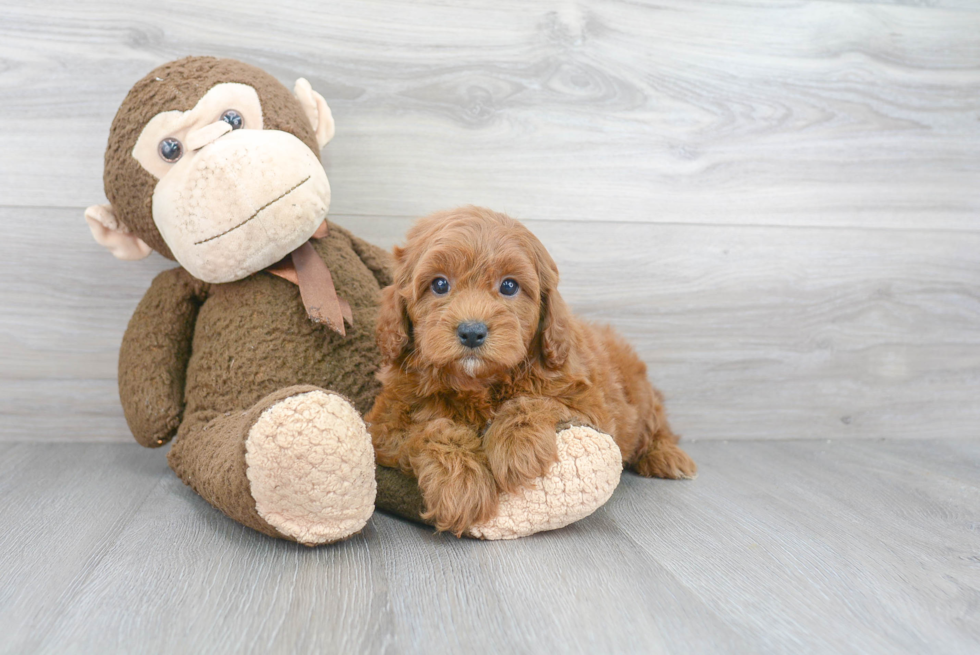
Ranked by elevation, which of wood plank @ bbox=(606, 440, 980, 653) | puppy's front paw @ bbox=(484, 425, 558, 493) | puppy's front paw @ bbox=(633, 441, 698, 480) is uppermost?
puppy's front paw @ bbox=(484, 425, 558, 493)

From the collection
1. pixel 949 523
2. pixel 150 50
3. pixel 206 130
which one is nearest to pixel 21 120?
pixel 150 50

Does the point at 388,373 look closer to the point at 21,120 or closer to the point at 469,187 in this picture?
the point at 469,187

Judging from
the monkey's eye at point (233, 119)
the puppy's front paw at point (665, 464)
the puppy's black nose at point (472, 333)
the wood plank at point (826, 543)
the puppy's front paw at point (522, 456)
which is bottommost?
the puppy's front paw at point (665, 464)

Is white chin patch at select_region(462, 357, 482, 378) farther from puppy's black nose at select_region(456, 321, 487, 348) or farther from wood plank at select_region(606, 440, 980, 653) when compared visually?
wood plank at select_region(606, 440, 980, 653)

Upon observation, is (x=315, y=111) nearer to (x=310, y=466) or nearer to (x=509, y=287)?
(x=509, y=287)

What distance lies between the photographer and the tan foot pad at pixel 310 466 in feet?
3.70

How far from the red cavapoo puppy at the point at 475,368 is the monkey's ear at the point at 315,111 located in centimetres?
51

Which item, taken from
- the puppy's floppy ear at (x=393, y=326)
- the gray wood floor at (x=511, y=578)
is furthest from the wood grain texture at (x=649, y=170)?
the puppy's floppy ear at (x=393, y=326)

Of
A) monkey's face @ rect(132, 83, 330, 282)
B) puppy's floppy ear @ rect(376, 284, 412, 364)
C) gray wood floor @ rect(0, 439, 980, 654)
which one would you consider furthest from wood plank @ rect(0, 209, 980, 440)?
puppy's floppy ear @ rect(376, 284, 412, 364)

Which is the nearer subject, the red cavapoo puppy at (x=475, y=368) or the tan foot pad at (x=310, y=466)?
the tan foot pad at (x=310, y=466)

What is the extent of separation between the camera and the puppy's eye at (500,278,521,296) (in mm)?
1309

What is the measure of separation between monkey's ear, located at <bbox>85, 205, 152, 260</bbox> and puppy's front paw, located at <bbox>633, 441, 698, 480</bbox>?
1403mm

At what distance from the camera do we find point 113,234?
1.64 metres

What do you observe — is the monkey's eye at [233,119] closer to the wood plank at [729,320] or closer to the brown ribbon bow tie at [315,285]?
the brown ribbon bow tie at [315,285]
